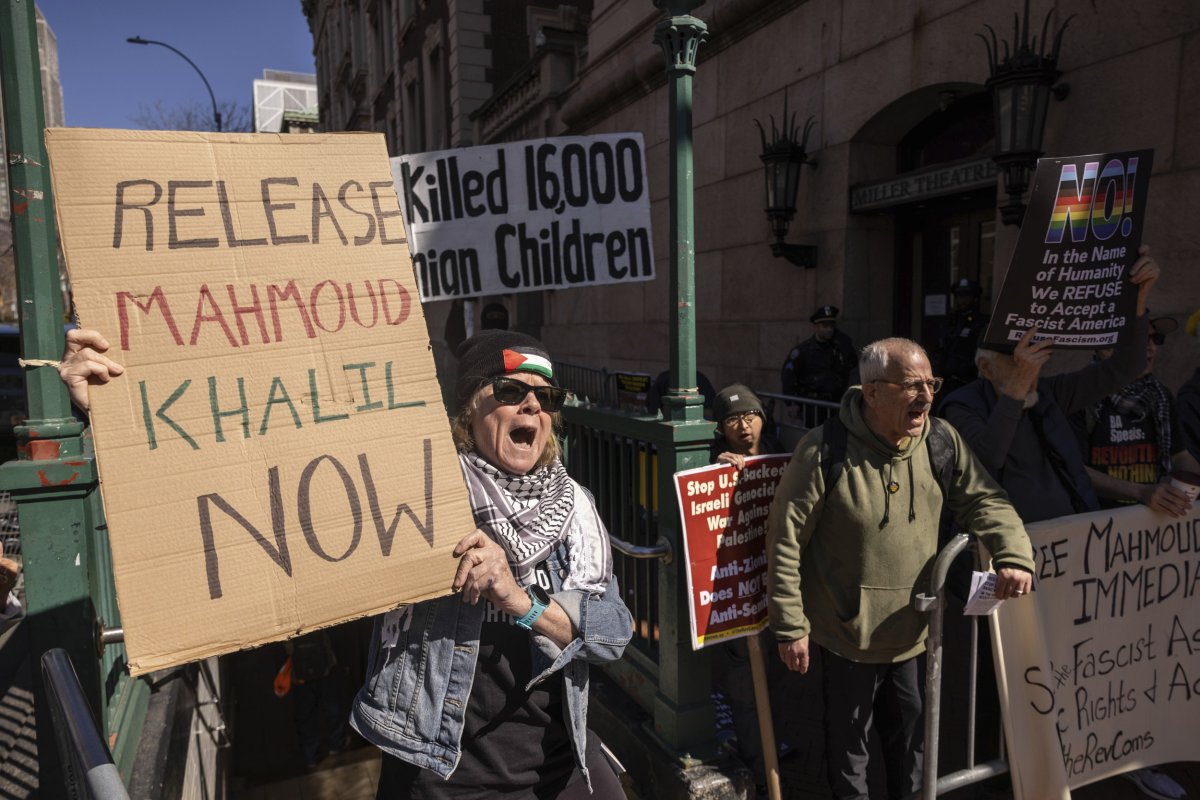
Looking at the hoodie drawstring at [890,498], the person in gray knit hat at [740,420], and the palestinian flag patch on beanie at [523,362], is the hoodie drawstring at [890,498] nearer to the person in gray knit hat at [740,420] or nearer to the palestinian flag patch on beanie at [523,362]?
the person in gray knit hat at [740,420]

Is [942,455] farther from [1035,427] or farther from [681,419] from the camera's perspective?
[681,419]

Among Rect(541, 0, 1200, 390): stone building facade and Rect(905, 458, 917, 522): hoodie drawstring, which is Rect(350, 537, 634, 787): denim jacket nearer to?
Rect(905, 458, 917, 522): hoodie drawstring

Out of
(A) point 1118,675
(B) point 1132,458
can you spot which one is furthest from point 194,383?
(B) point 1132,458

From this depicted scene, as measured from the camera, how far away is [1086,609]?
10.3 feet

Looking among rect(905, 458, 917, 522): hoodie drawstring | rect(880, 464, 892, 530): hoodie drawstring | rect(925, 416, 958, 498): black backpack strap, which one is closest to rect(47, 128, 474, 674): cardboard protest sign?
rect(880, 464, 892, 530): hoodie drawstring

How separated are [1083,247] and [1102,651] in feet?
5.25

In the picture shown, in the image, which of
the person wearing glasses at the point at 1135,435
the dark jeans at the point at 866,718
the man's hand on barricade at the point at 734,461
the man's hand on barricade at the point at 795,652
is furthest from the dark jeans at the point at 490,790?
the person wearing glasses at the point at 1135,435

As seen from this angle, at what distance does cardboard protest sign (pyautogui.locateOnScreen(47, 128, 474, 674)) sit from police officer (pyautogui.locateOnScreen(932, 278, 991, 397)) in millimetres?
5346

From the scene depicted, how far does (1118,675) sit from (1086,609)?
1.13 feet

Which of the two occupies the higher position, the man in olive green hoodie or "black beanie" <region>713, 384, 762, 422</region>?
"black beanie" <region>713, 384, 762, 422</region>

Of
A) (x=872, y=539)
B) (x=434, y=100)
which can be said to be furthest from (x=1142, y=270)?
(x=434, y=100)

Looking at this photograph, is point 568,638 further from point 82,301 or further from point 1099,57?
Result: point 1099,57

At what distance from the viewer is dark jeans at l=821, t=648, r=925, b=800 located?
9.96ft

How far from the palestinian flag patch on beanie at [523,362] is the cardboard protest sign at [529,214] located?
1639 mm
